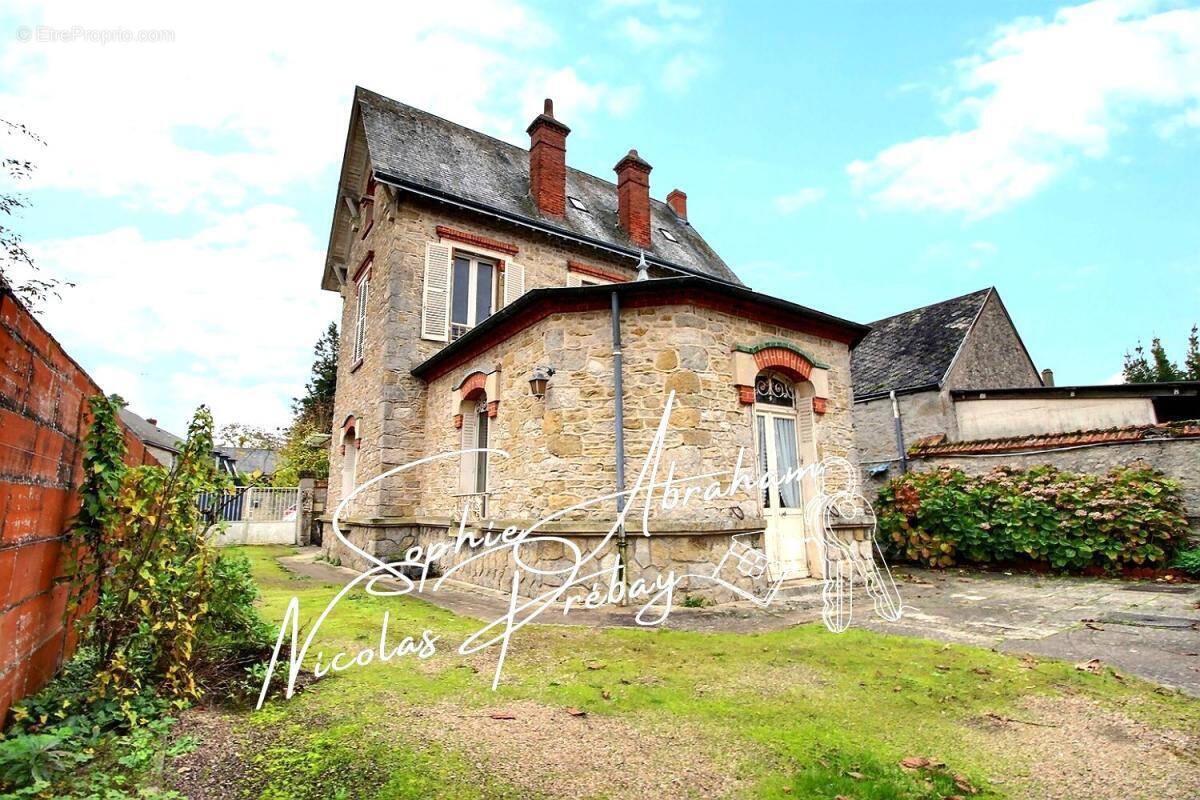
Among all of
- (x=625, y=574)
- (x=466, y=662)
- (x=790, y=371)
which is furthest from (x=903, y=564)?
(x=466, y=662)

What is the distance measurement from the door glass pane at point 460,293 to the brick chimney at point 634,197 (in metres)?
4.72

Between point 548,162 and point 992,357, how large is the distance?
40.5ft

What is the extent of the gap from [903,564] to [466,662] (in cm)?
957

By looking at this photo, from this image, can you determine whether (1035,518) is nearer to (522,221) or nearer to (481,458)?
(481,458)

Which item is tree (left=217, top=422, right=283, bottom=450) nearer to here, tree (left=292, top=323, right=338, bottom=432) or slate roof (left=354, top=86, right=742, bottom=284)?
tree (left=292, top=323, right=338, bottom=432)

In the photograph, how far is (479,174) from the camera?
13.1 meters

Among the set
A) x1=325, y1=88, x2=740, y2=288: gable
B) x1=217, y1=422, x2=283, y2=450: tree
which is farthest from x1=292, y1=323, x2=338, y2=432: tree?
x1=325, y1=88, x2=740, y2=288: gable

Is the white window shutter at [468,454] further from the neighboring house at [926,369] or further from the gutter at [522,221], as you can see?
the neighboring house at [926,369]

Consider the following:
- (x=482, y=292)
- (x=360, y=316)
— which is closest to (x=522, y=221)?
(x=482, y=292)

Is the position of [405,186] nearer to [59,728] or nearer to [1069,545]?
[59,728]

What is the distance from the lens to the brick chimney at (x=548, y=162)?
1325 cm

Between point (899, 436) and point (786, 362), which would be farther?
point (899, 436)

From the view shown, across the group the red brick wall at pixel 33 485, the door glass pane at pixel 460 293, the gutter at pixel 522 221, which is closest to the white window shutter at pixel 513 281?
the door glass pane at pixel 460 293

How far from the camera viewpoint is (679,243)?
16.1 meters
